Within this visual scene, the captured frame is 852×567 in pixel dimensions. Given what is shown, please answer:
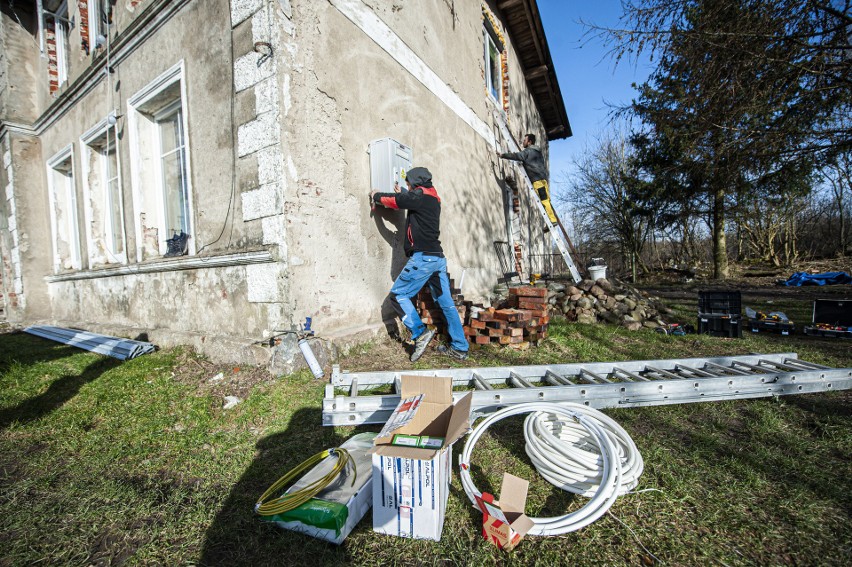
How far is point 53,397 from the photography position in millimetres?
3465

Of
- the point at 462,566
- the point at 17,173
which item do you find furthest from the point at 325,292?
the point at 17,173

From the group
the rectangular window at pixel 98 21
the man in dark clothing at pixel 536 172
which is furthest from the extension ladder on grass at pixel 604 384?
the rectangular window at pixel 98 21

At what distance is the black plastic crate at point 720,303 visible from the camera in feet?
18.7

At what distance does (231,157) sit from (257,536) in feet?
12.4

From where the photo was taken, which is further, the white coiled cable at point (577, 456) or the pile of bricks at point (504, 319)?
the pile of bricks at point (504, 319)

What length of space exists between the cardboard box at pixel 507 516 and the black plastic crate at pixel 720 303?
568cm

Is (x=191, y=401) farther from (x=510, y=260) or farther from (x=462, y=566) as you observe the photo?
(x=510, y=260)

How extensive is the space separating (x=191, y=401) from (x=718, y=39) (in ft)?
26.4

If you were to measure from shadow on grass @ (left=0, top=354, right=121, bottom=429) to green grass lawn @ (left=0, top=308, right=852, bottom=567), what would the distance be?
23 mm

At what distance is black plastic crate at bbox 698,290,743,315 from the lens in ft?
→ 18.7

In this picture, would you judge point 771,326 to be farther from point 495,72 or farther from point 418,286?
point 495,72

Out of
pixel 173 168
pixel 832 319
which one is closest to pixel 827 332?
pixel 832 319

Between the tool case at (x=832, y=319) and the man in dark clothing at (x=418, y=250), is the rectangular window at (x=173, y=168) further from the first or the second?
the tool case at (x=832, y=319)

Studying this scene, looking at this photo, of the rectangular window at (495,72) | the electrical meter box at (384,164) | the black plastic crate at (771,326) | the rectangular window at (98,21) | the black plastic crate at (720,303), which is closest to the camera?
the electrical meter box at (384,164)
